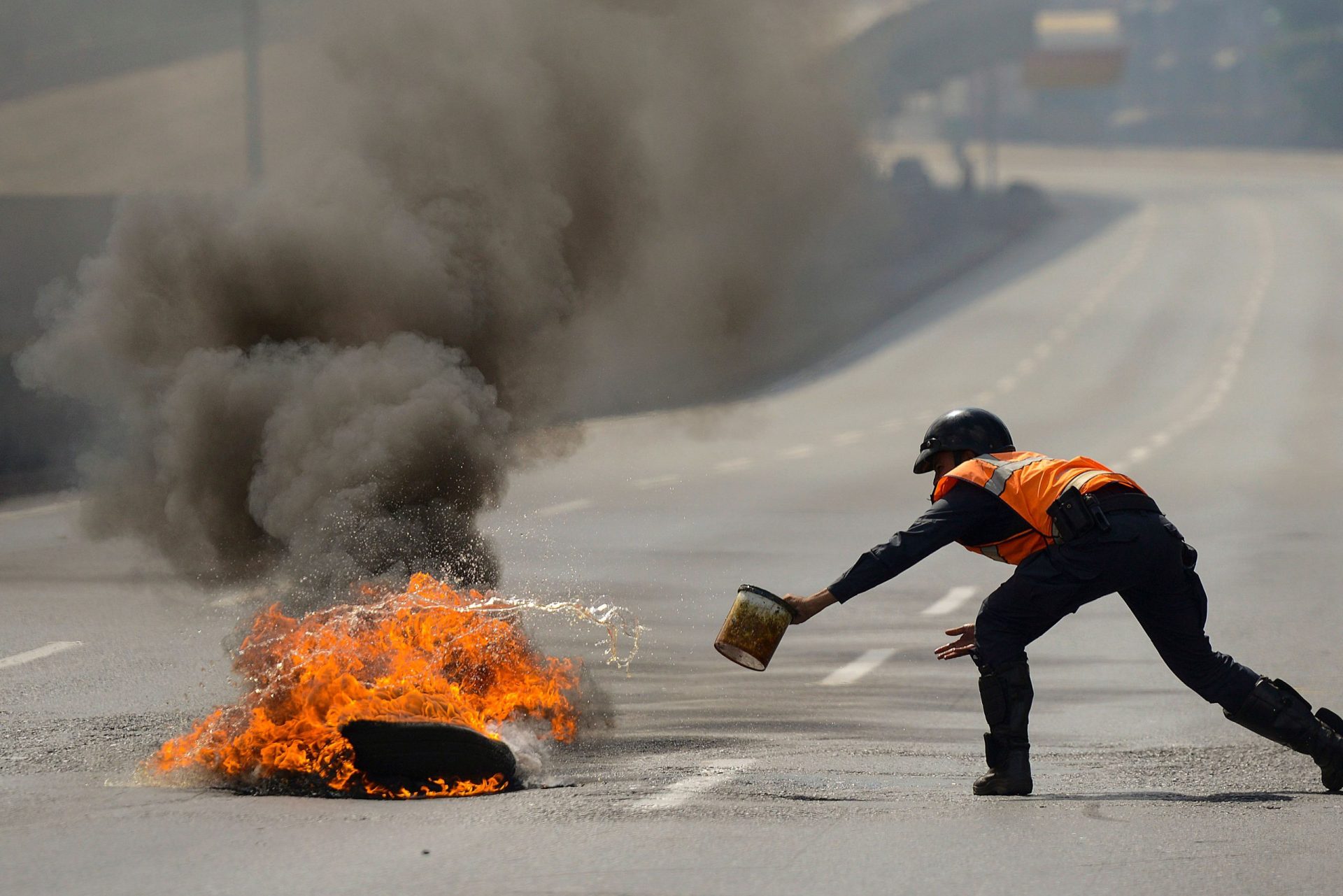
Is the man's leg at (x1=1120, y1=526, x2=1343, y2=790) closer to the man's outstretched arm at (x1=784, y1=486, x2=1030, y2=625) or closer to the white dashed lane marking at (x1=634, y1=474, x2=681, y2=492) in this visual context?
the man's outstretched arm at (x1=784, y1=486, x2=1030, y2=625)

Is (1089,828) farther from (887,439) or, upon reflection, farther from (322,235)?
(887,439)

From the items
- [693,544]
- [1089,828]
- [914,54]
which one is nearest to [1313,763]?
[1089,828]

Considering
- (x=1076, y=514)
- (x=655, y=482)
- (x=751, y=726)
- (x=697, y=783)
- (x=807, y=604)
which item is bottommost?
(x=697, y=783)

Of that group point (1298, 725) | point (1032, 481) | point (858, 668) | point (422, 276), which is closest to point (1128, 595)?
point (1032, 481)

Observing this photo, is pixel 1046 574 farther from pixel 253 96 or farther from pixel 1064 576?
pixel 253 96

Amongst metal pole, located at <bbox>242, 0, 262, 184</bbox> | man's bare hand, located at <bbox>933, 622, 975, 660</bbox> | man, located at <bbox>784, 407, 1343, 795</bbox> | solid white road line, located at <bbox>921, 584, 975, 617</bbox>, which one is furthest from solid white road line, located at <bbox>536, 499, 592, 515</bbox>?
metal pole, located at <bbox>242, 0, 262, 184</bbox>

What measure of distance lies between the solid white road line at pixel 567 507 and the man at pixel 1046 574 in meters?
9.95

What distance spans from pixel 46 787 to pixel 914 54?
62.8m

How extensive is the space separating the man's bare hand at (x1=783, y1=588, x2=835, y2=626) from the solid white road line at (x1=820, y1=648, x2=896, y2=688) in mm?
2825

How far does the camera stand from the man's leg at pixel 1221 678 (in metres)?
6.12

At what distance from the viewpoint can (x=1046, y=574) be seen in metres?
6.01

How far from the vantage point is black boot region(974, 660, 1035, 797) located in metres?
5.94

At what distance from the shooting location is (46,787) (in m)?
5.82

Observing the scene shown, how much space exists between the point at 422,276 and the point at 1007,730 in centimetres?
429
